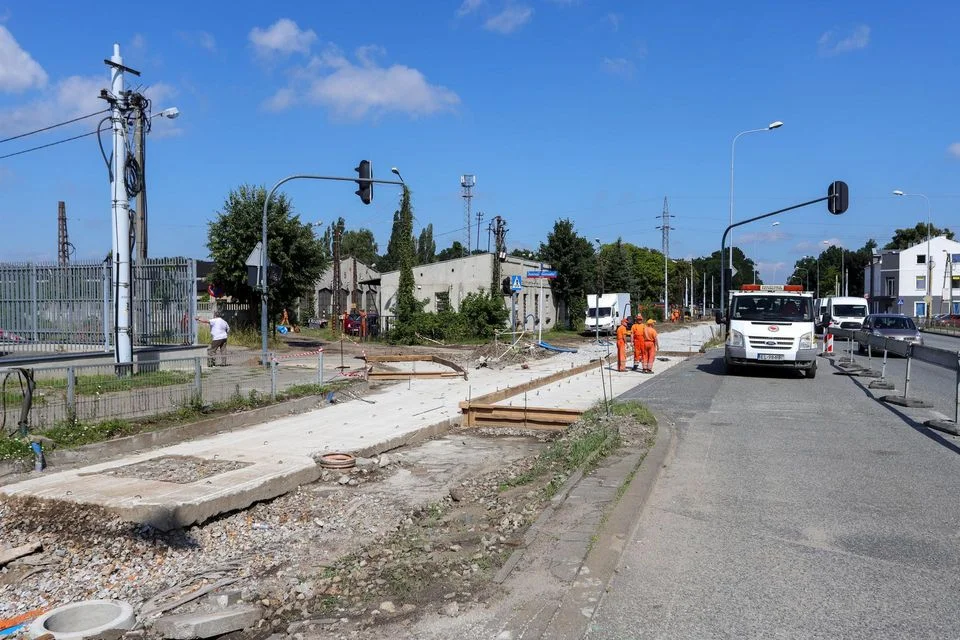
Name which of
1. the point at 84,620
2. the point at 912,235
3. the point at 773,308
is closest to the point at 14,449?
the point at 84,620

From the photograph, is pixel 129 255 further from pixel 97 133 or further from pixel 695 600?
pixel 695 600

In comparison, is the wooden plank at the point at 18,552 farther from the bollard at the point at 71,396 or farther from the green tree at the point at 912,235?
the green tree at the point at 912,235

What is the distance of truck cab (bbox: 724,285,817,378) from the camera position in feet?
60.0

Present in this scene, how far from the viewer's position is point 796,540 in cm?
578

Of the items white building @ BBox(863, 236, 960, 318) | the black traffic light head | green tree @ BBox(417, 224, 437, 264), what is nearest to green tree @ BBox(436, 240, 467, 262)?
green tree @ BBox(417, 224, 437, 264)

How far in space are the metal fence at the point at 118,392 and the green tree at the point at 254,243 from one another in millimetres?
16532

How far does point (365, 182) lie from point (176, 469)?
13095mm

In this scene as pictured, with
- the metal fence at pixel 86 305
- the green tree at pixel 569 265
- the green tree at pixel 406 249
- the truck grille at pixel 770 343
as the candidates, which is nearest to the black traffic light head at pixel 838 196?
the truck grille at pixel 770 343

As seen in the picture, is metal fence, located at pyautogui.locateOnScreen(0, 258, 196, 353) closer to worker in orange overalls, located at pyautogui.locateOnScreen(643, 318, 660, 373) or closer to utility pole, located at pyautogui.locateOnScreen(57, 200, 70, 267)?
worker in orange overalls, located at pyautogui.locateOnScreen(643, 318, 660, 373)

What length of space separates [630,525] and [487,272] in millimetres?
40020

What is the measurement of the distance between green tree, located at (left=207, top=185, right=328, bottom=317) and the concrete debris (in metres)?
26.2

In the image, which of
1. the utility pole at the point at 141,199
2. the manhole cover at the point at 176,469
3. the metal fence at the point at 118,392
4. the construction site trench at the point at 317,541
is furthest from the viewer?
the utility pole at the point at 141,199

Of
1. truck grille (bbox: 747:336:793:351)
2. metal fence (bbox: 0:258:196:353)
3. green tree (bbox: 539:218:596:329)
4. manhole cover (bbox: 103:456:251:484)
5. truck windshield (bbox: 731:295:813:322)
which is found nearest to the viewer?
manhole cover (bbox: 103:456:251:484)

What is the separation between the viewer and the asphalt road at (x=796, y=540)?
436cm
